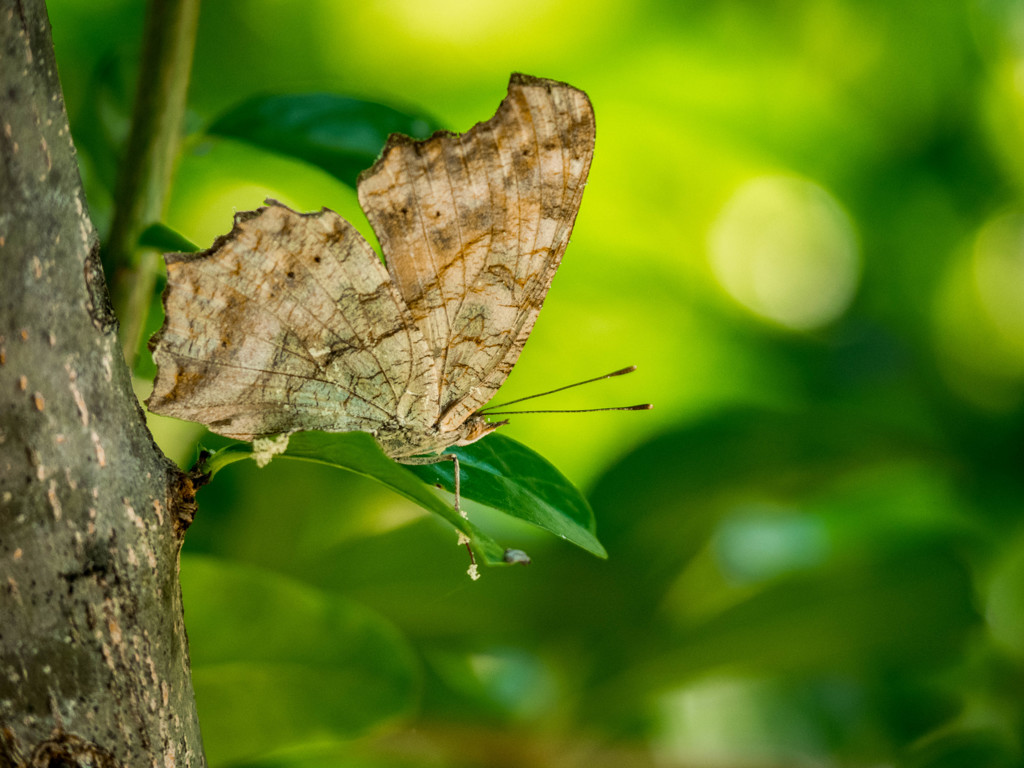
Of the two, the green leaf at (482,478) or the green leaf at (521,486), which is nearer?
the green leaf at (482,478)

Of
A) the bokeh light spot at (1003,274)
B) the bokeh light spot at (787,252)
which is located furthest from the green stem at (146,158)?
the bokeh light spot at (1003,274)

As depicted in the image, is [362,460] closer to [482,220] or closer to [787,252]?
[482,220]

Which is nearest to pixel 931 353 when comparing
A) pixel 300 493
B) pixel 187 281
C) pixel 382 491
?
pixel 382 491

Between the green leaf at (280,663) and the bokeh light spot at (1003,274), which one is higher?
the bokeh light spot at (1003,274)

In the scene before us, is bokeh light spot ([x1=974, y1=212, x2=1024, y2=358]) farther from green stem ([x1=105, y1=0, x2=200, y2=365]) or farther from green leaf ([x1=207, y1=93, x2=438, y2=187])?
green stem ([x1=105, y1=0, x2=200, y2=365])

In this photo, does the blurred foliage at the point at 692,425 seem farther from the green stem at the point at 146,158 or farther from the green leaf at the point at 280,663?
the green stem at the point at 146,158

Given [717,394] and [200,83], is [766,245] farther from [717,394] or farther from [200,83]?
[200,83]
